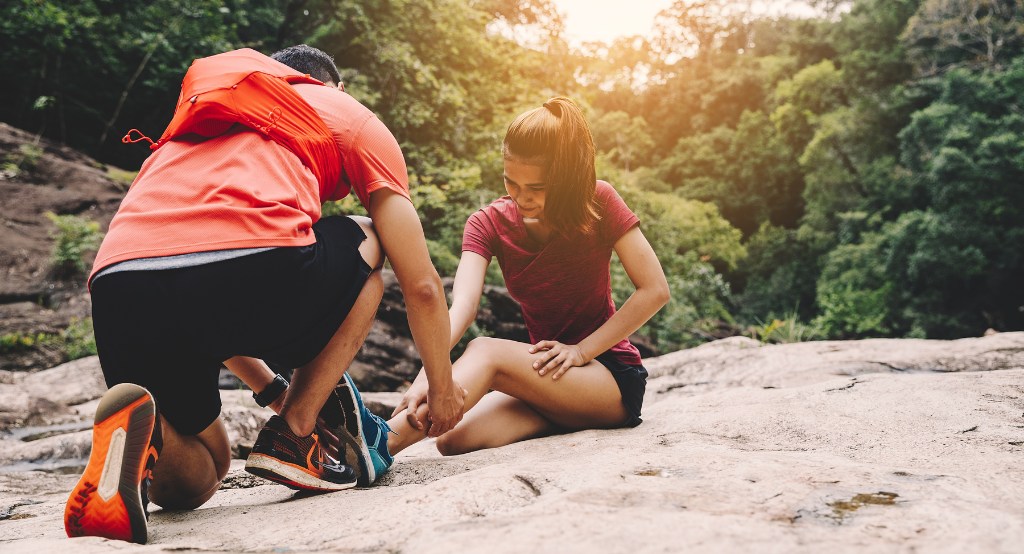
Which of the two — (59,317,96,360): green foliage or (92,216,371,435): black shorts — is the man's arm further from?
(59,317,96,360): green foliage

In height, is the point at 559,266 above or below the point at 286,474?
above

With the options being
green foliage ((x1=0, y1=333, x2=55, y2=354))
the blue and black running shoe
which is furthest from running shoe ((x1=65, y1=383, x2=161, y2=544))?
green foliage ((x1=0, y1=333, x2=55, y2=354))

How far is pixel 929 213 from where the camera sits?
55.4 ft

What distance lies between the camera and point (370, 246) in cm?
166

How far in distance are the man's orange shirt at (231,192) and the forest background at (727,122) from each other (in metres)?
6.39

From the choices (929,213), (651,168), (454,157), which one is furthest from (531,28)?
(651,168)

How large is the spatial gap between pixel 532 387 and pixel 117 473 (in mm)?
1319

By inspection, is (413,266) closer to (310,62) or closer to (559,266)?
(310,62)

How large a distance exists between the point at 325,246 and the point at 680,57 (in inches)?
1577

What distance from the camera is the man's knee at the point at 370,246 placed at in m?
1.64

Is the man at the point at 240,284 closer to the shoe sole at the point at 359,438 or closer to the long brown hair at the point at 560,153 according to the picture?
the shoe sole at the point at 359,438

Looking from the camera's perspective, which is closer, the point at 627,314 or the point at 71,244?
the point at 627,314

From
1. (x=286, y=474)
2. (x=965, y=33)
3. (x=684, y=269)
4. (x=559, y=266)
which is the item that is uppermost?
(x=965, y=33)

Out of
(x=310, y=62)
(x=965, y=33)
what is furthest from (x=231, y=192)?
(x=965, y=33)
